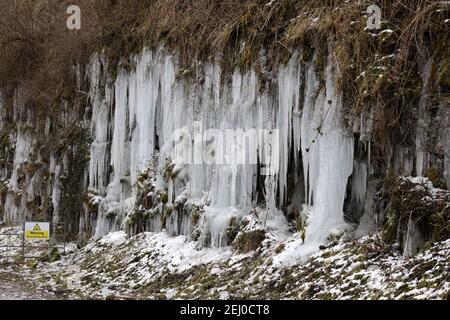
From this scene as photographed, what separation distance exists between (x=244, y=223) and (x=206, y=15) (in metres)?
4.61

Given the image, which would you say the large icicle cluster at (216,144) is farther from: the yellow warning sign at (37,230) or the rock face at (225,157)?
the yellow warning sign at (37,230)

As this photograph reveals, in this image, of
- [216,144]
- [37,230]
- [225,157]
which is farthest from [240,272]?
[37,230]

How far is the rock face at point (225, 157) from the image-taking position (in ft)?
29.8

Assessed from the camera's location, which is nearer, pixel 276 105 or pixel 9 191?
pixel 276 105

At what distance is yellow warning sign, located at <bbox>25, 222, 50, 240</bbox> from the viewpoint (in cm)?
1650

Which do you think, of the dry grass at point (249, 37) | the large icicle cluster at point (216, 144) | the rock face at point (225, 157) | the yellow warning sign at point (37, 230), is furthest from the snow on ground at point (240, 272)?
the dry grass at point (249, 37)

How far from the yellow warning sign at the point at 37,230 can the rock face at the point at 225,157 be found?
3.64 feet

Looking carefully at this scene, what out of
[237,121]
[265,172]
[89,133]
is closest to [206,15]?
[237,121]

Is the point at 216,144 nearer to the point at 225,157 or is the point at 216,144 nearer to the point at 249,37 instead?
the point at 225,157

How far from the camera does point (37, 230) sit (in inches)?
651

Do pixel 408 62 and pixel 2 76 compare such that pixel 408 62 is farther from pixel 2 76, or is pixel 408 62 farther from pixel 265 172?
pixel 2 76

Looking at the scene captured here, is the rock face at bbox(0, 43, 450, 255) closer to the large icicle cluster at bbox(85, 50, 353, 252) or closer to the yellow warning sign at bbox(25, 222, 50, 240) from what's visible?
the large icicle cluster at bbox(85, 50, 353, 252)

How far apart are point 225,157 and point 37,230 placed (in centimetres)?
682
